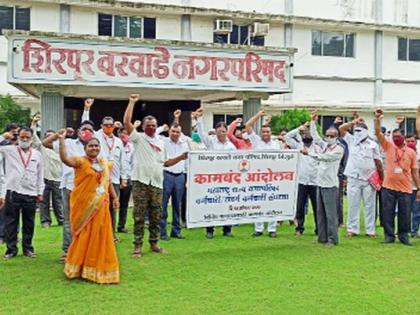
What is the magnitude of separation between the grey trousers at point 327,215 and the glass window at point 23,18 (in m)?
16.4

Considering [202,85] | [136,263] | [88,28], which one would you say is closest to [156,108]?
[88,28]

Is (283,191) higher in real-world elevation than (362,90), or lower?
lower

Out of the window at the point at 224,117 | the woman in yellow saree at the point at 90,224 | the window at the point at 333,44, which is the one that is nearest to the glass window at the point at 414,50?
the window at the point at 333,44

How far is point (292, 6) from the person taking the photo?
2734 cm

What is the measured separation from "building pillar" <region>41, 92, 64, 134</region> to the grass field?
4544 mm

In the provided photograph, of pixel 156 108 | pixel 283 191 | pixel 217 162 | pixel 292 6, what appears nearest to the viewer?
pixel 217 162

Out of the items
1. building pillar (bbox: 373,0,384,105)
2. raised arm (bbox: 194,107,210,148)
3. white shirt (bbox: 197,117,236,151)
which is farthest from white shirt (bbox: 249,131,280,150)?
building pillar (bbox: 373,0,384,105)

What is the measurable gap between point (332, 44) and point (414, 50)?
4.38 meters

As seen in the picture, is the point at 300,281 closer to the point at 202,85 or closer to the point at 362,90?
the point at 202,85

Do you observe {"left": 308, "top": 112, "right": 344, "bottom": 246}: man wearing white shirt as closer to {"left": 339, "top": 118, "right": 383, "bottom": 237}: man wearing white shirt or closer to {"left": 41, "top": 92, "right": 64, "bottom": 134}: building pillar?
{"left": 339, "top": 118, "right": 383, "bottom": 237}: man wearing white shirt

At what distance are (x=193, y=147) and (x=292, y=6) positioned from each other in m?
17.7

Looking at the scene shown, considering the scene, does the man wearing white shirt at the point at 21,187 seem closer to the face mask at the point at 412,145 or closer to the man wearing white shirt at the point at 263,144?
the man wearing white shirt at the point at 263,144

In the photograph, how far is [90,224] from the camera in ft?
24.3

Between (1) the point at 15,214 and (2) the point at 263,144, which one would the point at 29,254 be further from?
(2) the point at 263,144
